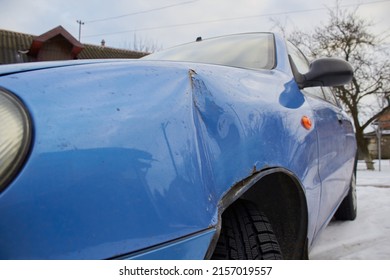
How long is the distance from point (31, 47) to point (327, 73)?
10.9m

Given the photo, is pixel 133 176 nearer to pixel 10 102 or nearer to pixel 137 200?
pixel 137 200

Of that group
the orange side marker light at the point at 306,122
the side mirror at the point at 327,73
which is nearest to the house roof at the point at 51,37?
the side mirror at the point at 327,73

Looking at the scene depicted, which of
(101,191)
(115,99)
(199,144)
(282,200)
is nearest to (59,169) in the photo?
(101,191)

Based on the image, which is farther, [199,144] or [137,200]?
[199,144]

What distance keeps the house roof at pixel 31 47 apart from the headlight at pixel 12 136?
9602 millimetres

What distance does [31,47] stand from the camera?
34.4ft

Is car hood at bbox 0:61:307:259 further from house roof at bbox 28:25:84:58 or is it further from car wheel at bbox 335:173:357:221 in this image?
house roof at bbox 28:25:84:58

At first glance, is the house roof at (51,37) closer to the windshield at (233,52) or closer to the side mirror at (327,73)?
the windshield at (233,52)

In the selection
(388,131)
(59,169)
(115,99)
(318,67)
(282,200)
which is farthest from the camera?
(388,131)

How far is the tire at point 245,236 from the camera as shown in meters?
0.90

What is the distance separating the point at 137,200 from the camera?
614mm

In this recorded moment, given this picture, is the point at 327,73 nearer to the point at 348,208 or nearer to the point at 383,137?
the point at 348,208

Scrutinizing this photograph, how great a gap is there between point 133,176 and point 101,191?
0.22 feet

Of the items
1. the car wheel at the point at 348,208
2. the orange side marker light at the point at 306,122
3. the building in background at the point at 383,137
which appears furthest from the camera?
the building in background at the point at 383,137
